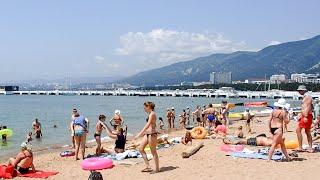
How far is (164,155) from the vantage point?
1233 cm

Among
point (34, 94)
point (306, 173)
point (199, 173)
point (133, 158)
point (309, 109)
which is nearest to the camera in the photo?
point (306, 173)

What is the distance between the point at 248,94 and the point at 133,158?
416ft

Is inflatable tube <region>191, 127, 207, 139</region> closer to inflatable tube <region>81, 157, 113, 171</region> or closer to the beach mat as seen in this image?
the beach mat

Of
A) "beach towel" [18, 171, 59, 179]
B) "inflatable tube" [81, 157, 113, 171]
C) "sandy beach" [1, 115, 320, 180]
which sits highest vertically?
"inflatable tube" [81, 157, 113, 171]

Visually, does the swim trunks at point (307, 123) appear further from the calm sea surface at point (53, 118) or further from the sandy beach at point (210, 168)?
the calm sea surface at point (53, 118)

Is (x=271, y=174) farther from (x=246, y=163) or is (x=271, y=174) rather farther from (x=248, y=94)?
(x=248, y=94)

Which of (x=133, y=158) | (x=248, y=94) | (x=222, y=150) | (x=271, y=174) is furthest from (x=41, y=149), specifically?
(x=248, y=94)

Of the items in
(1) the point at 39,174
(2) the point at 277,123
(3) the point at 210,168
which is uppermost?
(2) the point at 277,123

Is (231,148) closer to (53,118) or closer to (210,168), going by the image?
(210,168)

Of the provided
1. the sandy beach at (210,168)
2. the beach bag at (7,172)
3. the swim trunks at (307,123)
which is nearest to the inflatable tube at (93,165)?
the sandy beach at (210,168)

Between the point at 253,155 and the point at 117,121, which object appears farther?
the point at 117,121

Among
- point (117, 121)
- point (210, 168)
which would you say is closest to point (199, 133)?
point (117, 121)

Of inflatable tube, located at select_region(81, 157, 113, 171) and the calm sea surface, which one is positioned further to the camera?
the calm sea surface

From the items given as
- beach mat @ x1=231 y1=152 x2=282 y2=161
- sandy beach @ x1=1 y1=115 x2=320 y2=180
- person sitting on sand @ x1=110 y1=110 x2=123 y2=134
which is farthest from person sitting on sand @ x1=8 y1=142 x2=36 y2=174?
beach mat @ x1=231 y1=152 x2=282 y2=161
